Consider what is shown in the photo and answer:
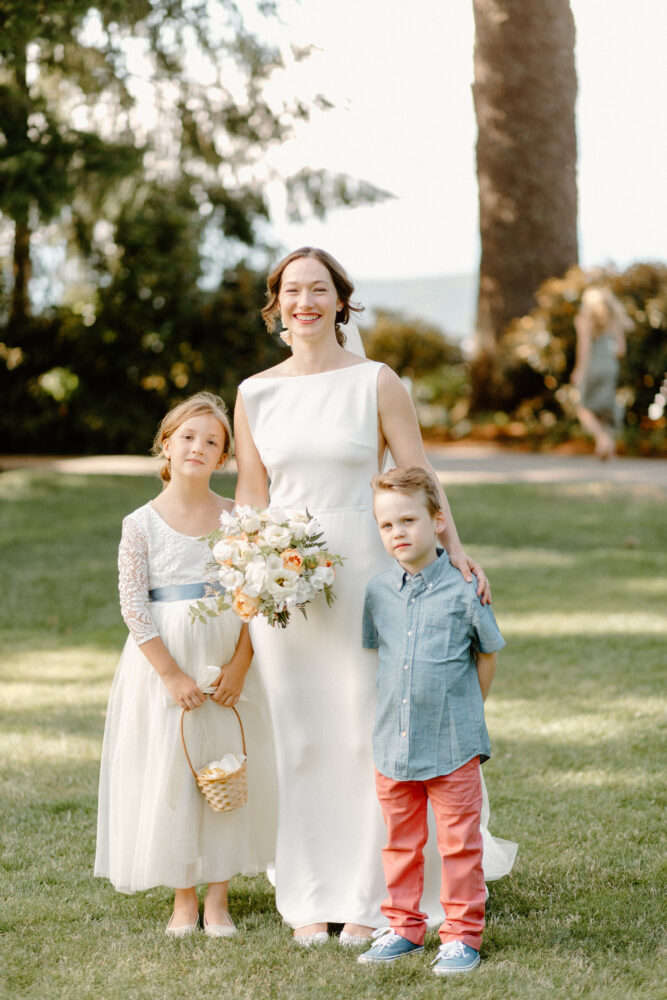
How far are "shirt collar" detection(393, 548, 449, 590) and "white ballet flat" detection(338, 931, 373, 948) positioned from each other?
1026 millimetres

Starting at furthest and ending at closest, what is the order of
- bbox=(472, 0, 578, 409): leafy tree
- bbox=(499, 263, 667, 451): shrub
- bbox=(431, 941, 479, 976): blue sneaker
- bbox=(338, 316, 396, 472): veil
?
bbox=(472, 0, 578, 409): leafy tree → bbox=(499, 263, 667, 451): shrub → bbox=(338, 316, 396, 472): veil → bbox=(431, 941, 479, 976): blue sneaker

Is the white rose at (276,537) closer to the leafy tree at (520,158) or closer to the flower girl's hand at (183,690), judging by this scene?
the flower girl's hand at (183,690)

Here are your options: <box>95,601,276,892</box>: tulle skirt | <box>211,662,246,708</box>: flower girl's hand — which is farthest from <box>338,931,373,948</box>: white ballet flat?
<box>211,662,246,708</box>: flower girl's hand

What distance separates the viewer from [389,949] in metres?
3.22

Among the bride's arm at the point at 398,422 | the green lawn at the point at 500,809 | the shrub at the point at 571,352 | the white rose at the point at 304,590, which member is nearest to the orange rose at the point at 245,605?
the white rose at the point at 304,590

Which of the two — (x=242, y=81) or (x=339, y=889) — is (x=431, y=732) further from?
(x=242, y=81)

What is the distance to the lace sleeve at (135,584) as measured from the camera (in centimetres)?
347

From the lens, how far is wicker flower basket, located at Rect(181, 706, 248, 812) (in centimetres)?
344

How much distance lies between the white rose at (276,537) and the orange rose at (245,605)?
16 centimetres

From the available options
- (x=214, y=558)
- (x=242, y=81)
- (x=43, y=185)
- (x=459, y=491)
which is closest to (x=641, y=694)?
(x=214, y=558)

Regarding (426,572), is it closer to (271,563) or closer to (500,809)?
(271,563)

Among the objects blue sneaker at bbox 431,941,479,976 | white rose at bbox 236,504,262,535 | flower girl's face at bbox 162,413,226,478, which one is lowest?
blue sneaker at bbox 431,941,479,976

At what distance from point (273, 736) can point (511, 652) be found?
136 inches

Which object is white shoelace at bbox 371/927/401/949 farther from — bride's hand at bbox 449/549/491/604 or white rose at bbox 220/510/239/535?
white rose at bbox 220/510/239/535
